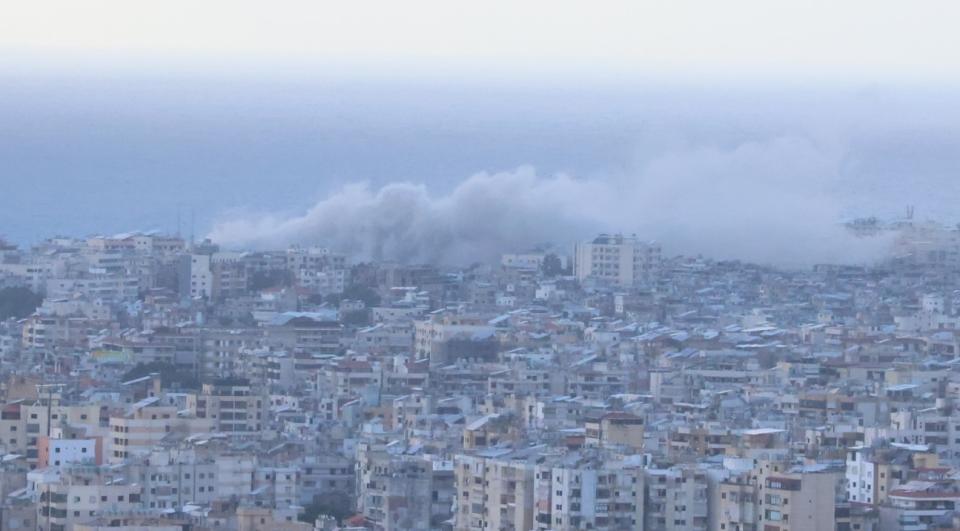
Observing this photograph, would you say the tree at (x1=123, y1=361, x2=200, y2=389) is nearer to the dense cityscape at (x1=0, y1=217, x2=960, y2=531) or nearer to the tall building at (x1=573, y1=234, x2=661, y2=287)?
the dense cityscape at (x1=0, y1=217, x2=960, y2=531)

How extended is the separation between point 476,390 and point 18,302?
15150 millimetres

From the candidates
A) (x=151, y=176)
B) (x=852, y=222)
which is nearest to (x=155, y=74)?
(x=151, y=176)

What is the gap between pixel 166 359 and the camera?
5212 centimetres

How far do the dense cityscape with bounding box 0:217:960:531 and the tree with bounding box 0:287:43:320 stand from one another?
0.07m

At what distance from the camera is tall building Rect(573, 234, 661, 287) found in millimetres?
70375

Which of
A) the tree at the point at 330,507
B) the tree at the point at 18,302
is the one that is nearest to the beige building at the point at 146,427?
the tree at the point at 330,507

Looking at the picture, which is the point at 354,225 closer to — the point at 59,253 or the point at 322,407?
the point at 59,253

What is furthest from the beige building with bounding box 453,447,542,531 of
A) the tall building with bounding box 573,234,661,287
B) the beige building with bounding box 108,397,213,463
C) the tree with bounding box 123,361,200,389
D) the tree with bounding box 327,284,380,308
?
the tall building with bounding box 573,234,661,287

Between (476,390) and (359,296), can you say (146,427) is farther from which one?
(359,296)

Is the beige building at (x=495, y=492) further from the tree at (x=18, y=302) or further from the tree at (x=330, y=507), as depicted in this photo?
the tree at (x=18, y=302)

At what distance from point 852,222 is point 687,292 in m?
19.3

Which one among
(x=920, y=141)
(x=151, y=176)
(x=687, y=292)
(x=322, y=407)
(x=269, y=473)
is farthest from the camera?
(x=920, y=141)

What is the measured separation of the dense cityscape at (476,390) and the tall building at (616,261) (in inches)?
2.5

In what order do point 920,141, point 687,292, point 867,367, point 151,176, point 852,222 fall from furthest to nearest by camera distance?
point 920,141
point 151,176
point 852,222
point 687,292
point 867,367
